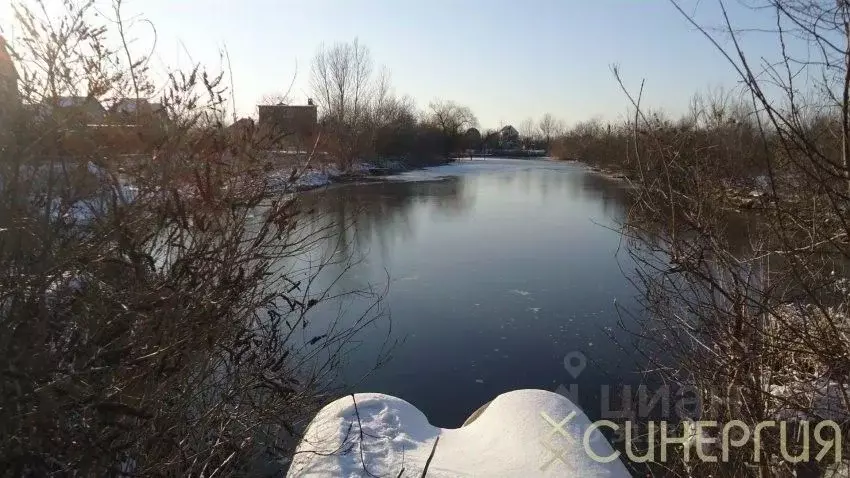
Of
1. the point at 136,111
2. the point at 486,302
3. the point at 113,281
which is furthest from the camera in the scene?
the point at 486,302

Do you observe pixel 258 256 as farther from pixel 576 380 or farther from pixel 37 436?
pixel 576 380

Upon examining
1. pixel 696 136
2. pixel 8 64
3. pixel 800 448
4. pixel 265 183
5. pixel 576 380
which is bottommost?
pixel 576 380

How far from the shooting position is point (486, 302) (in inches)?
307

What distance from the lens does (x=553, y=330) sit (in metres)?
6.77

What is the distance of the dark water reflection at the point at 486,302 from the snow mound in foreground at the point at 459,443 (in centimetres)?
116

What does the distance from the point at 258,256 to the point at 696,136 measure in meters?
2.37

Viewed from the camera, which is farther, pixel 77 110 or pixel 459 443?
pixel 459 443

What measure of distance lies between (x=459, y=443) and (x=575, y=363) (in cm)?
293

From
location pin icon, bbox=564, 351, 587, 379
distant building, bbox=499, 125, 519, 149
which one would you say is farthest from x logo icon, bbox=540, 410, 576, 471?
distant building, bbox=499, 125, 519, 149

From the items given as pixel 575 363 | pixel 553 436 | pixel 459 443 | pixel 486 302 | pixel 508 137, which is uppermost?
pixel 508 137

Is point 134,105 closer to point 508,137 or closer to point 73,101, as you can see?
point 73,101

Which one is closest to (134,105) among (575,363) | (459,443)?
(459,443)

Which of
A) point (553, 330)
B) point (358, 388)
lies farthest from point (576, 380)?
point (358, 388)

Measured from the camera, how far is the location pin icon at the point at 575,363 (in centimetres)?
577
